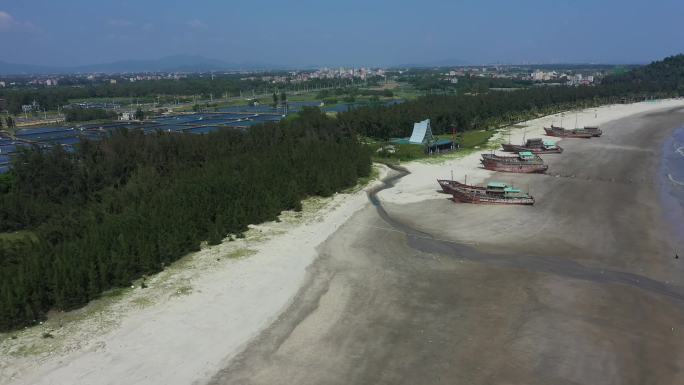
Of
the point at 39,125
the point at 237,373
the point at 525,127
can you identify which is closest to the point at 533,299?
the point at 237,373

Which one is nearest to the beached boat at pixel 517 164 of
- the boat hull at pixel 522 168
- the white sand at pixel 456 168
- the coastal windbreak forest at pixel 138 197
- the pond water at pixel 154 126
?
the boat hull at pixel 522 168

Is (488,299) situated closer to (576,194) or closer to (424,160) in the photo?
(576,194)

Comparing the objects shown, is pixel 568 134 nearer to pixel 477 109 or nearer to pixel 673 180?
pixel 477 109

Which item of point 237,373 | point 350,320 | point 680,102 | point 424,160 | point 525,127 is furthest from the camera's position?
point 680,102

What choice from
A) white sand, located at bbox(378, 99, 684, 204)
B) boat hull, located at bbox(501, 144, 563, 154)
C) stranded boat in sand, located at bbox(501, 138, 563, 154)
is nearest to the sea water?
boat hull, located at bbox(501, 144, 563, 154)

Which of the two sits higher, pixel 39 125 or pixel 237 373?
pixel 39 125

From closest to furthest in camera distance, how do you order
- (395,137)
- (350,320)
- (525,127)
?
(350,320) < (395,137) < (525,127)

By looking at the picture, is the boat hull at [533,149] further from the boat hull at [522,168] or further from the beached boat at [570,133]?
the beached boat at [570,133]
